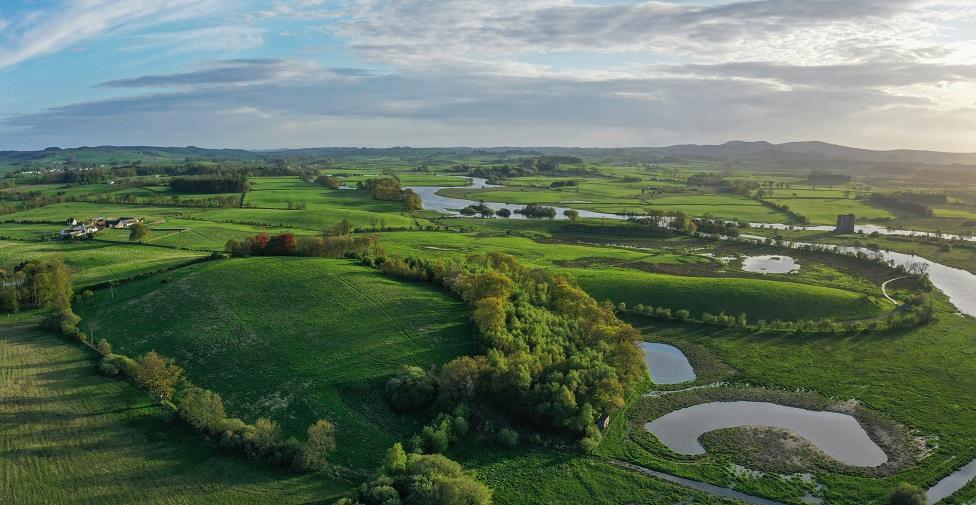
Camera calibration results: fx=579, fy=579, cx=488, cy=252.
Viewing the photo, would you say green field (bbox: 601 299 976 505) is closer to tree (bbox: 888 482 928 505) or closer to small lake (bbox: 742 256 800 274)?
tree (bbox: 888 482 928 505)

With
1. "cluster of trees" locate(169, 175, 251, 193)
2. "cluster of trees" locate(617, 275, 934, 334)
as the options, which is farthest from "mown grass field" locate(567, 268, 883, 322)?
"cluster of trees" locate(169, 175, 251, 193)

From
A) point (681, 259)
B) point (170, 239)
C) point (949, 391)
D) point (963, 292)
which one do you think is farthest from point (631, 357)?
point (170, 239)

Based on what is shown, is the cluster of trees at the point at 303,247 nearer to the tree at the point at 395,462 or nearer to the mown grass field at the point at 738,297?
the mown grass field at the point at 738,297

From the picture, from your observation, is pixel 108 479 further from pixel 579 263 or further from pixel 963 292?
pixel 963 292

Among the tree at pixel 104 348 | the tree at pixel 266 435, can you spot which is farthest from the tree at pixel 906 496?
the tree at pixel 104 348

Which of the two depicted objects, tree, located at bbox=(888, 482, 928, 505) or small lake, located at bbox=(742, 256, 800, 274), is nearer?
tree, located at bbox=(888, 482, 928, 505)

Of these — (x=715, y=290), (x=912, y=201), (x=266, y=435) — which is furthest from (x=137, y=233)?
(x=912, y=201)
